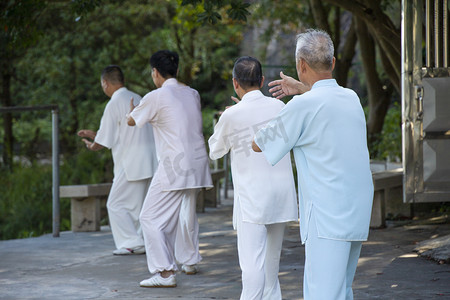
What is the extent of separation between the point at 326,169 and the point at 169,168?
115 inches

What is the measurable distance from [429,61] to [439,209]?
13.2 feet

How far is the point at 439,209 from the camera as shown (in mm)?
10055

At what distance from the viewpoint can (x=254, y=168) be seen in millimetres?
4652

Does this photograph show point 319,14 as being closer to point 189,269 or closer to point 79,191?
point 79,191

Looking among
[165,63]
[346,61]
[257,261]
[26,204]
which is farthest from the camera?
[346,61]

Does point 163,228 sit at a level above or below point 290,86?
below

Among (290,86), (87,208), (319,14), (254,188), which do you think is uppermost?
(319,14)

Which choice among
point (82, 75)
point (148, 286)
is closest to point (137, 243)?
point (148, 286)

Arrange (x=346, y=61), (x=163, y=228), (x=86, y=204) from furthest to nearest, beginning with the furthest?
(x=346, y=61), (x=86, y=204), (x=163, y=228)

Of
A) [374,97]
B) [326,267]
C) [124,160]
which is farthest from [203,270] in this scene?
[374,97]

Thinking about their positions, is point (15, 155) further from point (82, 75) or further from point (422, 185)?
point (422, 185)

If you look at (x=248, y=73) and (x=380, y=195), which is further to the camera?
(x=380, y=195)

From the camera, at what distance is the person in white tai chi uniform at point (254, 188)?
459 centimetres

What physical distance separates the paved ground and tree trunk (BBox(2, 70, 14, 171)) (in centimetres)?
641
